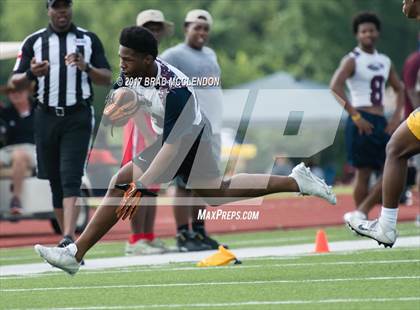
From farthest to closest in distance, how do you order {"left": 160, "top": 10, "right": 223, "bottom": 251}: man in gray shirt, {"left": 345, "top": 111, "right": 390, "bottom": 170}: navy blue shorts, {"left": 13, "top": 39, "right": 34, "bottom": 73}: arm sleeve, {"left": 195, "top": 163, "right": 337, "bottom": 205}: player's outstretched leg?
{"left": 345, "top": 111, "right": 390, "bottom": 170}: navy blue shorts
{"left": 160, "top": 10, "right": 223, "bottom": 251}: man in gray shirt
{"left": 13, "top": 39, "right": 34, "bottom": 73}: arm sleeve
{"left": 195, "top": 163, "right": 337, "bottom": 205}: player's outstretched leg

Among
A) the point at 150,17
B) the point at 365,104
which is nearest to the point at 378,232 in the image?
the point at 150,17

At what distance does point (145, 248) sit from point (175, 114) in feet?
11.4

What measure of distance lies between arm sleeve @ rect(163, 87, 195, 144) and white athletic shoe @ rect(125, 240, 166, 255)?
10.8ft

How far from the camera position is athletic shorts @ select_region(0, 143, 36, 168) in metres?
16.2

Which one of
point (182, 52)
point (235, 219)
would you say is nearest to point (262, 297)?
point (182, 52)

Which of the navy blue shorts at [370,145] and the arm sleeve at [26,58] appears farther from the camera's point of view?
the navy blue shorts at [370,145]

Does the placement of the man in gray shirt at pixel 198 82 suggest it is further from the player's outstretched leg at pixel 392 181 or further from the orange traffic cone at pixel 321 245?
the player's outstretched leg at pixel 392 181

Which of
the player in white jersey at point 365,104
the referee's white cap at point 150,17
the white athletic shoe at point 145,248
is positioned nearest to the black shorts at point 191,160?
the white athletic shoe at point 145,248

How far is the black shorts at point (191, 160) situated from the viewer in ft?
30.9

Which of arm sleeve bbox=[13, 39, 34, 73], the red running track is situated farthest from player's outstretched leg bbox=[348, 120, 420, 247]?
the red running track

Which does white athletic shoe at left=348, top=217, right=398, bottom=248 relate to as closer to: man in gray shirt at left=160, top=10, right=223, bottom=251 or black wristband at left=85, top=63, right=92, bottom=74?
black wristband at left=85, top=63, right=92, bottom=74

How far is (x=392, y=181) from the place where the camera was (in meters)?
9.39

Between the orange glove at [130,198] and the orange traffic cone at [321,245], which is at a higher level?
the orange glove at [130,198]

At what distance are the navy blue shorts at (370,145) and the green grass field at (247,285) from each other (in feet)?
A: 9.68
